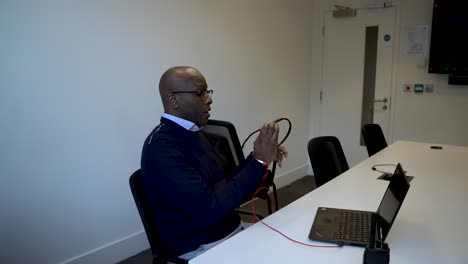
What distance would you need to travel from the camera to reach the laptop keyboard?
1.37 meters

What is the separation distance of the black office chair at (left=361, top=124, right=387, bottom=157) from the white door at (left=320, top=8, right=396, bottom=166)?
1.58 m

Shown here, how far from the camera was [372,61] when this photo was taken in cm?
466

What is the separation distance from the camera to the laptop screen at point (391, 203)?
115 centimetres

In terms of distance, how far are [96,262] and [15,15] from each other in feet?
5.71

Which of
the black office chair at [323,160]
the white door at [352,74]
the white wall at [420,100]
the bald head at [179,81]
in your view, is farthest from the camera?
the white door at [352,74]

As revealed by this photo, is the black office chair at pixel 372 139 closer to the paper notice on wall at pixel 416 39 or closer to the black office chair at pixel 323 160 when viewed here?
the black office chair at pixel 323 160

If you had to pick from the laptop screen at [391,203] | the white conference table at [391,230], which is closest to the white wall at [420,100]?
the white conference table at [391,230]

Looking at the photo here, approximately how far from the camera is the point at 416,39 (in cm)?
430

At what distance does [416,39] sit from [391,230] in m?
3.54

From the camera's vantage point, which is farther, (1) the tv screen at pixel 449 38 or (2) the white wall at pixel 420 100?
(2) the white wall at pixel 420 100

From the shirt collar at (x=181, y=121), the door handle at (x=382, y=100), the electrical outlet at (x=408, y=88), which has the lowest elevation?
the door handle at (x=382, y=100)

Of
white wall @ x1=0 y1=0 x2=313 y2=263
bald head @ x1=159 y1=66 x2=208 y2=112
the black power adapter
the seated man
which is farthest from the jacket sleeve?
white wall @ x1=0 y1=0 x2=313 y2=263

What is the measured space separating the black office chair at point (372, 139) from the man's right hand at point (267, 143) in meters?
1.80

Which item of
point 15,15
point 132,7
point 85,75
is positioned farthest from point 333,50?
point 15,15
